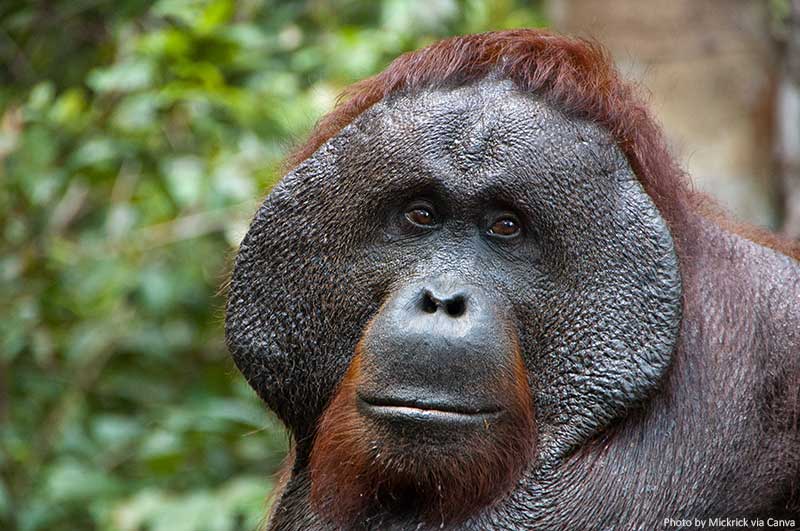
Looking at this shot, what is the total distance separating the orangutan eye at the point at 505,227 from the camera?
2.52 m

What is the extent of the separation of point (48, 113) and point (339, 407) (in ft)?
10.6

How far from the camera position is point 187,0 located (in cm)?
472

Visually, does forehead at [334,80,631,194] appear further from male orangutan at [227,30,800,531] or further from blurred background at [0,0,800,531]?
blurred background at [0,0,800,531]

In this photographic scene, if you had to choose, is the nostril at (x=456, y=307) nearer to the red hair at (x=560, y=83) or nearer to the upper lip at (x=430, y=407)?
the upper lip at (x=430, y=407)

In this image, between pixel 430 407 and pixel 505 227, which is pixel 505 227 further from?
pixel 430 407

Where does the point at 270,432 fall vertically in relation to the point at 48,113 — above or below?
below

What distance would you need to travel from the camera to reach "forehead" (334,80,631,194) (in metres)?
2.53

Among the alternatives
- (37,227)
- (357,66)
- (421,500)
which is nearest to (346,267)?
(421,500)

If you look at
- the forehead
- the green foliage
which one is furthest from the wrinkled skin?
the green foliage

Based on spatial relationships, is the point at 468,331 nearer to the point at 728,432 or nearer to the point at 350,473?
the point at 350,473

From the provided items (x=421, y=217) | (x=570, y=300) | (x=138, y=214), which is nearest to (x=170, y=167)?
(x=138, y=214)

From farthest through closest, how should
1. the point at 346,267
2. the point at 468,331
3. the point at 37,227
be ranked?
the point at 37,227 < the point at 346,267 < the point at 468,331

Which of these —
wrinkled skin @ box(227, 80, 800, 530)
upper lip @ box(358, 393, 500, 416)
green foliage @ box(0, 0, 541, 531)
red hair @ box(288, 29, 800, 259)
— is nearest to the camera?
upper lip @ box(358, 393, 500, 416)

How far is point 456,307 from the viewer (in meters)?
2.35
